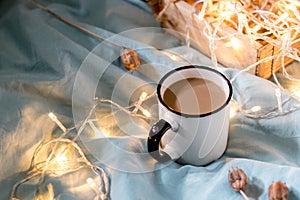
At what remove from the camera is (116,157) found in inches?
23.8

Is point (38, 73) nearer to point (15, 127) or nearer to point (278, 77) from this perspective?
point (15, 127)

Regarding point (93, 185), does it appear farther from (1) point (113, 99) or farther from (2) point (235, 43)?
(2) point (235, 43)

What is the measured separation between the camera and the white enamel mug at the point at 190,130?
21.9 inches

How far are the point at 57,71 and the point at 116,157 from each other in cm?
20

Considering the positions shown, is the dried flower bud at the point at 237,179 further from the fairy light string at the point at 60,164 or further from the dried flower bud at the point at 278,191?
the fairy light string at the point at 60,164

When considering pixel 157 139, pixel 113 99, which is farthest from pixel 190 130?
pixel 113 99

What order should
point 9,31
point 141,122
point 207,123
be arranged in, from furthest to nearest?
point 9,31, point 141,122, point 207,123

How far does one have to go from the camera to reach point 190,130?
0.56 metres

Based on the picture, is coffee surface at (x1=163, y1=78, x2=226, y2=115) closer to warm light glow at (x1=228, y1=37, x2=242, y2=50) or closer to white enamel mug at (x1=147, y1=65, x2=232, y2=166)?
white enamel mug at (x1=147, y1=65, x2=232, y2=166)

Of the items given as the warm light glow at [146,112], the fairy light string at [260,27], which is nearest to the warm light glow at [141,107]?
the warm light glow at [146,112]

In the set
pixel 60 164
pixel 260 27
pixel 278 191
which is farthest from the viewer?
pixel 260 27

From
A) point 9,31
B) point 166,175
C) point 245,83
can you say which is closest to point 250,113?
point 245,83

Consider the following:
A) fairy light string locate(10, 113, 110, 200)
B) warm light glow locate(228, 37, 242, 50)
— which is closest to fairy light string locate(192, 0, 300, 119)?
warm light glow locate(228, 37, 242, 50)

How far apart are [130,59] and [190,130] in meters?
0.21
